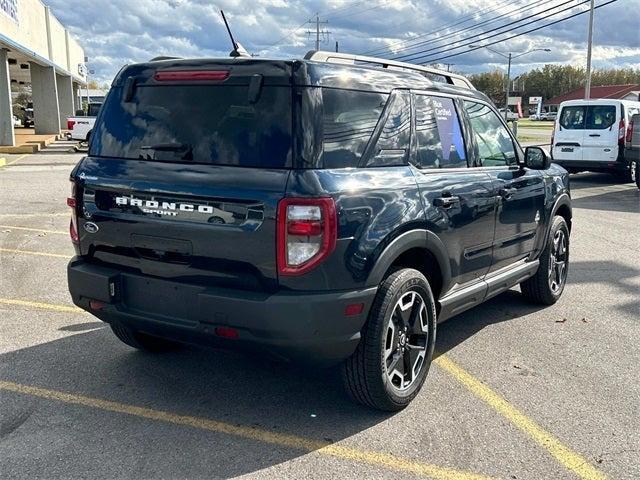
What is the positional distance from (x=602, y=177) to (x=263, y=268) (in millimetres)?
17419

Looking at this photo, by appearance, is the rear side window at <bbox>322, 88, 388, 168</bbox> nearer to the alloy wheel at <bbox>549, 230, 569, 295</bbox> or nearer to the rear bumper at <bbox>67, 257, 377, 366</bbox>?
the rear bumper at <bbox>67, 257, 377, 366</bbox>

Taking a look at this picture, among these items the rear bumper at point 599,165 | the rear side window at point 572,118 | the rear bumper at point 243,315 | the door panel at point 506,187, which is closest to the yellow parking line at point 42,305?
the rear bumper at point 243,315

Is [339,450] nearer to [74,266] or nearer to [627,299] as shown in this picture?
[74,266]

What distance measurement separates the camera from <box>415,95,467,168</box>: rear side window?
4004mm

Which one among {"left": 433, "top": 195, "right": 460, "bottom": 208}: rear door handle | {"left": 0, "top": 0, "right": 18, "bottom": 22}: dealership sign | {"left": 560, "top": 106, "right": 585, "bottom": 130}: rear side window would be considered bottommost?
{"left": 433, "top": 195, "right": 460, "bottom": 208}: rear door handle

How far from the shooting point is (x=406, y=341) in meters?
3.80

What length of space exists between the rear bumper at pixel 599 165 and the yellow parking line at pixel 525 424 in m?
12.4

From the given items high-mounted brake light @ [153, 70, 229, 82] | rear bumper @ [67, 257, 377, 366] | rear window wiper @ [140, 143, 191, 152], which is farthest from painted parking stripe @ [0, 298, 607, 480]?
high-mounted brake light @ [153, 70, 229, 82]

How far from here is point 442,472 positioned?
3.11 m

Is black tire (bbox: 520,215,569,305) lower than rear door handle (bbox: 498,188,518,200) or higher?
lower

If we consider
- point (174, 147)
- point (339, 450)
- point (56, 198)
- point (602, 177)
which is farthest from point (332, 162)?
point (602, 177)

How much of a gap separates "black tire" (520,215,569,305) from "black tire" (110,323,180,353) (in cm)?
326

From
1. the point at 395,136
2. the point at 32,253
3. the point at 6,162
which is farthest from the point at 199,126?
the point at 6,162

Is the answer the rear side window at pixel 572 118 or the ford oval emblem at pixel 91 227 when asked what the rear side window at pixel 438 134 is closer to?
the ford oval emblem at pixel 91 227
